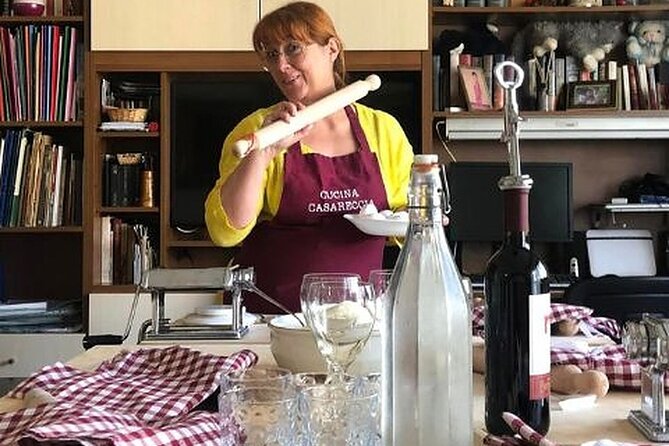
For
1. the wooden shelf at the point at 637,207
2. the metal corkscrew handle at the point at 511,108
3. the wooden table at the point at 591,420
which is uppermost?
the wooden shelf at the point at 637,207

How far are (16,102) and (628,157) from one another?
7.10ft

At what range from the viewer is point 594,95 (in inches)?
112

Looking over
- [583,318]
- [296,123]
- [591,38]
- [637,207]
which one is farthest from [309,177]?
[591,38]

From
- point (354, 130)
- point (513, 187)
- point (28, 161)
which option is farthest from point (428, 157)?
point (28, 161)

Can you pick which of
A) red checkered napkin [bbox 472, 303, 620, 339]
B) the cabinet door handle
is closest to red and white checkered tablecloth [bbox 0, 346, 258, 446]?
red checkered napkin [bbox 472, 303, 620, 339]

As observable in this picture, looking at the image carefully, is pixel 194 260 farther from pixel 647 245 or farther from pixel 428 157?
pixel 428 157

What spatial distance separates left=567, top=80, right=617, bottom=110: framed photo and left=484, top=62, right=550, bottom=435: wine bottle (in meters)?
2.33

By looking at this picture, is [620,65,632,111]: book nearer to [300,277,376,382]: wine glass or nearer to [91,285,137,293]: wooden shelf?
[91,285,137,293]: wooden shelf

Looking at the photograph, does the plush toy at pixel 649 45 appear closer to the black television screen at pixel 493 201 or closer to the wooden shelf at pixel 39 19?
the black television screen at pixel 493 201

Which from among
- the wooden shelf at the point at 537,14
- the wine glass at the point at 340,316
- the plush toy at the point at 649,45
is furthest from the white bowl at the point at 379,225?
the plush toy at the point at 649,45

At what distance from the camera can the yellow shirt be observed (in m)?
1.52

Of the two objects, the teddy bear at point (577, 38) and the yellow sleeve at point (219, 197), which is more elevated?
the teddy bear at point (577, 38)

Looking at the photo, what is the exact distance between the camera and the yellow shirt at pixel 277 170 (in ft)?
4.99

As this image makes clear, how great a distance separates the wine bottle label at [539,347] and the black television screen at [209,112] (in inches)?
88.0
